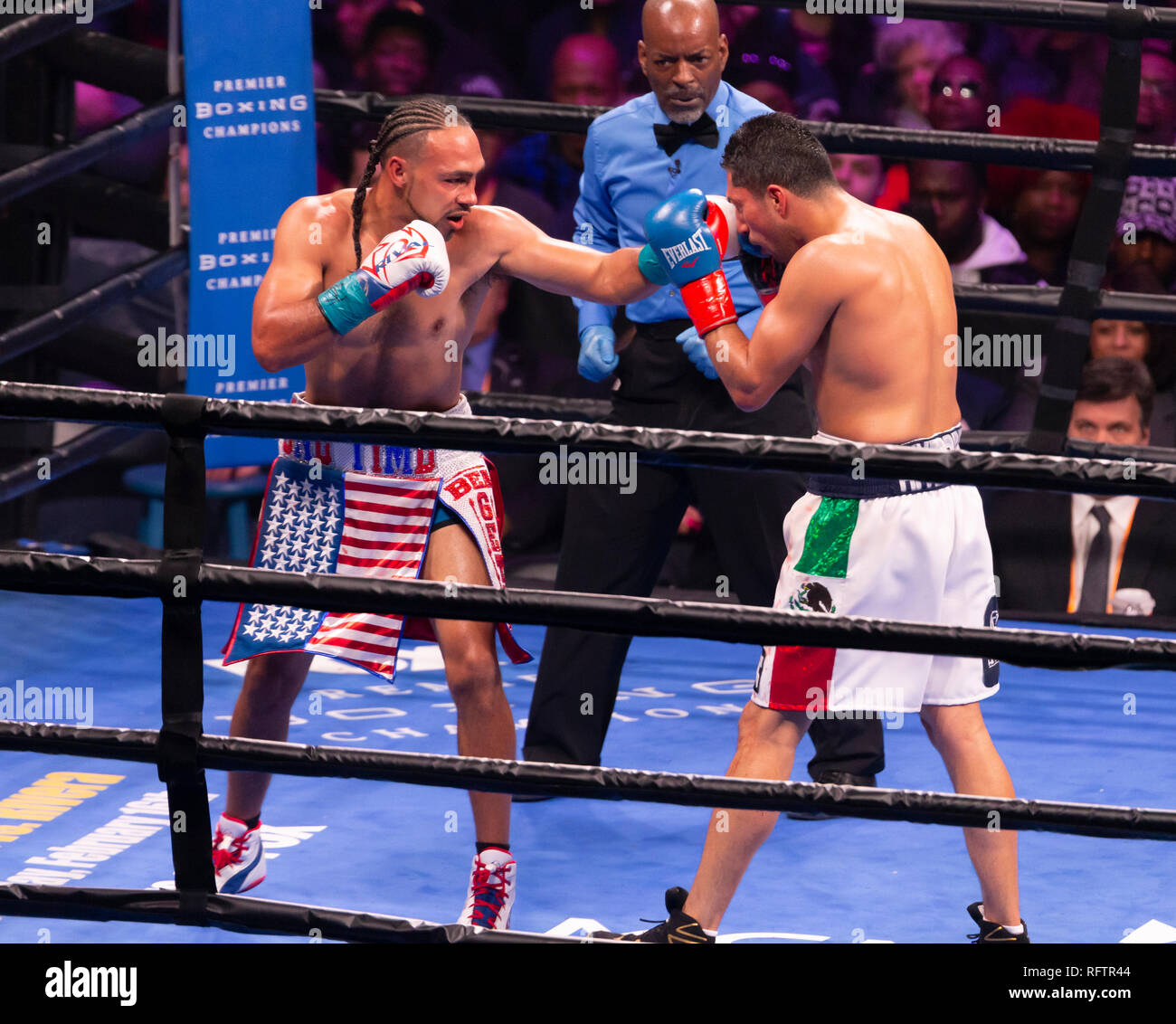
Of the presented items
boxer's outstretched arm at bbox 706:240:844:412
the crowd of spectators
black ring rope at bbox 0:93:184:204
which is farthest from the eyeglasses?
boxer's outstretched arm at bbox 706:240:844:412

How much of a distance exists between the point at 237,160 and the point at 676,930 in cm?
246

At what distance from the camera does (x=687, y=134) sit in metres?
3.46

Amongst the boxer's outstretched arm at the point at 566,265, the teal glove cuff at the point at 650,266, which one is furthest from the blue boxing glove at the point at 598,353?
the teal glove cuff at the point at 650,266

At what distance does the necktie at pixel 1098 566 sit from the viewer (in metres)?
4.79

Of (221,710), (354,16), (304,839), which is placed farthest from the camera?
(354,16)

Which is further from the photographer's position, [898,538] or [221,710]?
[221,710]

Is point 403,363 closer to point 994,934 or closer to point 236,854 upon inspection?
point 236,854

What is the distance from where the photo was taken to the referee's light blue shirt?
11.3ft

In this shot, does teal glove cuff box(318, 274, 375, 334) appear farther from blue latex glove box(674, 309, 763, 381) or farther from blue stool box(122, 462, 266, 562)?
blue stool box(122, 462, 266, 562)
